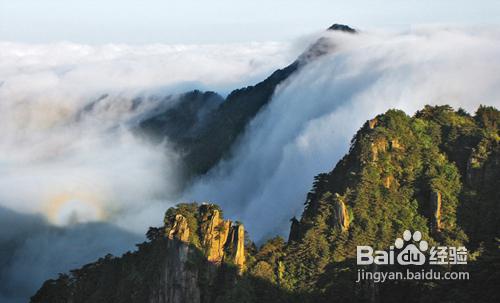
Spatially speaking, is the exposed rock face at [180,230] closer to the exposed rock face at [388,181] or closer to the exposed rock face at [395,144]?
the exposed rock face at [388,181]

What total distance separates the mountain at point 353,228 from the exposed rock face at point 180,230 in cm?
11

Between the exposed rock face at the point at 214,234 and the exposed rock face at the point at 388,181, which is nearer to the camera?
the exposed rock face at the point at 214,234

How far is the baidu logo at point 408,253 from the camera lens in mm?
77931

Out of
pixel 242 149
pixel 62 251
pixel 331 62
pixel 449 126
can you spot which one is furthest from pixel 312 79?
pixel 449 126

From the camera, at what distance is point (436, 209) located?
84.1 meters

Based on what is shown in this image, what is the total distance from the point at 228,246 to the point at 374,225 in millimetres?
14132

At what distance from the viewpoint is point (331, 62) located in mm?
187375

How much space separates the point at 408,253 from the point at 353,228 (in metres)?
6.28

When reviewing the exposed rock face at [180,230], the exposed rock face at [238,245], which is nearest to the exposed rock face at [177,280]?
the exposed rock face at [180,230]

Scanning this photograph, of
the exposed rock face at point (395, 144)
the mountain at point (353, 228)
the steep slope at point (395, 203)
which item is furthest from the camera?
the exposed rock face at point (395, 144)

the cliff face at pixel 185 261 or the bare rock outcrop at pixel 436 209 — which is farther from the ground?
the bare rock outcrop at pixel 436 209

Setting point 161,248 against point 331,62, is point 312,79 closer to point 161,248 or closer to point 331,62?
point 331,62

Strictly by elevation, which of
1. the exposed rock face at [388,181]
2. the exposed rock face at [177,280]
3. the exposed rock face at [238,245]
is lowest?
the exposed rock face at [177,280]

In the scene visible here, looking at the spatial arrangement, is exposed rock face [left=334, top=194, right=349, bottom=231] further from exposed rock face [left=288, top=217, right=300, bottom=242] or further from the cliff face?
the cliff face
